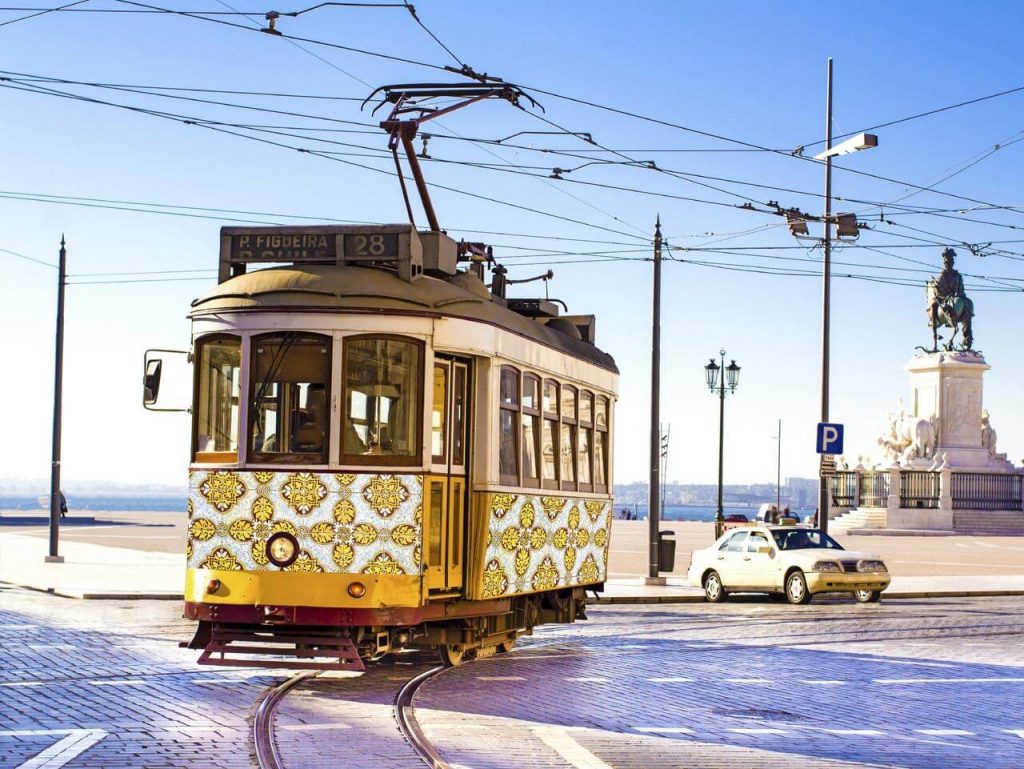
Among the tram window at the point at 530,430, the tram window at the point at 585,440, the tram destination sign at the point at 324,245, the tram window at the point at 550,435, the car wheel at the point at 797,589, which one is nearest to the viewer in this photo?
the tram destination sign at the point at 324,245

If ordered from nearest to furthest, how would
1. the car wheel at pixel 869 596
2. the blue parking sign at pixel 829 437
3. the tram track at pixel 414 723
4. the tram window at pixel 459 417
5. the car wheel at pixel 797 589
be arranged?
1. the tram track at pixel 414 723
2. the tram window at pixel 459 417
3. the car wheel at pixel 797 589
4. the car wheel at pixel 869 596
5. the blue parking sign at pixel 829 437

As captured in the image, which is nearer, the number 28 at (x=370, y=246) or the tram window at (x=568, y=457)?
the number 28 at (x=370, y=246)

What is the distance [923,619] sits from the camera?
22219mm

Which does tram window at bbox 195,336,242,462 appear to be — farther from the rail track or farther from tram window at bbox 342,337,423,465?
the rail track

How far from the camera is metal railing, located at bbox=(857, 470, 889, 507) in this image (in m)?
62.6

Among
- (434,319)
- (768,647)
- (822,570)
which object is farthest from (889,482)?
(434,319)

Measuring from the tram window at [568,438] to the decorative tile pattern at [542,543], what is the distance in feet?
0.76

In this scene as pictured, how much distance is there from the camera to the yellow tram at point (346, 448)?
11898 mm

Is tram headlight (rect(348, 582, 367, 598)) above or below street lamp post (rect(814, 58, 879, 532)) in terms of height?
below

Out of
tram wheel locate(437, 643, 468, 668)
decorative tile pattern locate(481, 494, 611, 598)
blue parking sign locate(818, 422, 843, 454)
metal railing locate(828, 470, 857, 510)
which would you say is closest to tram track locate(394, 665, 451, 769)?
tram wheel locate(437, 643, 468, 668)

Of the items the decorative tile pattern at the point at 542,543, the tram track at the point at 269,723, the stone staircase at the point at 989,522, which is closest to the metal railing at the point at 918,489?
the stone staircase at the point at 989,522

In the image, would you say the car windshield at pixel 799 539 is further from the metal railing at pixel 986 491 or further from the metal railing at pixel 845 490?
the metal railing at pixel 845 490

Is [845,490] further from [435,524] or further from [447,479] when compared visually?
[435,524]

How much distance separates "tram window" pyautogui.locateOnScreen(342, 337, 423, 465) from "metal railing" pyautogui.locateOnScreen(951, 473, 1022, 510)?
5166 cm
